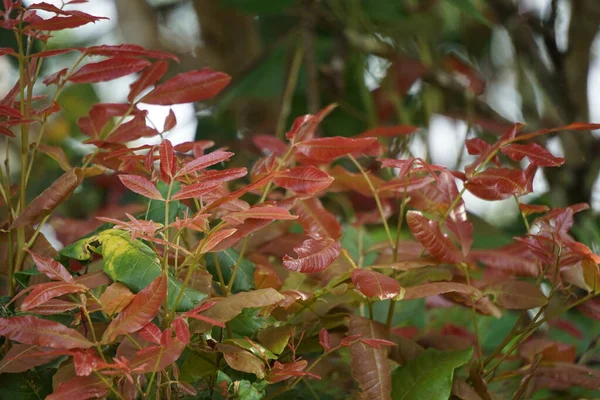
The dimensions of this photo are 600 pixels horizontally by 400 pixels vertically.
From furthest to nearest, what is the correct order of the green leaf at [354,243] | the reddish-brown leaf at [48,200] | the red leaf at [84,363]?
the green leaf at [354,243] → the reddish-brown leaf at [48,200] → the red leaf at [84,363]

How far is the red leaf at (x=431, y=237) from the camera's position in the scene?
0.49m

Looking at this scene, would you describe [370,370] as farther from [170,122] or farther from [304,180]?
[170,122]

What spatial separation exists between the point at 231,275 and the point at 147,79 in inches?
6.7

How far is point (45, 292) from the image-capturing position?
15.4 inches

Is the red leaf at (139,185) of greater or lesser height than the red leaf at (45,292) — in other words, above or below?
above

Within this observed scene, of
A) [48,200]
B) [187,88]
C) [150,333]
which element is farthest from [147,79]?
[150,333]

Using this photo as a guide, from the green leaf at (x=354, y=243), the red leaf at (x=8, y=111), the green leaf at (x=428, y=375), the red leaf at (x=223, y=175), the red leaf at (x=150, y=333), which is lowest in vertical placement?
the green leaf at (x=354, y=243)

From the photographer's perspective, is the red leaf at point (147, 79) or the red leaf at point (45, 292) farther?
the red leaf at point (147, 79)

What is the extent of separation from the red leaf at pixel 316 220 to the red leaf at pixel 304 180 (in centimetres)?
7

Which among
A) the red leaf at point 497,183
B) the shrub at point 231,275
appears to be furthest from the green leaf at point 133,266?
the red leaf at point 497,183

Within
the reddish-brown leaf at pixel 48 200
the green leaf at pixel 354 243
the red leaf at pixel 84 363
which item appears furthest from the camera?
the green leaf at pixel 354 243

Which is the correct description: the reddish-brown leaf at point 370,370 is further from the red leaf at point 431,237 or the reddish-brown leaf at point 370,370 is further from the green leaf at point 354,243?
the green leaf at point 354,243

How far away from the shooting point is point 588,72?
1151 millimetres

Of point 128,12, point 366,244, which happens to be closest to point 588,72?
point 366,244
